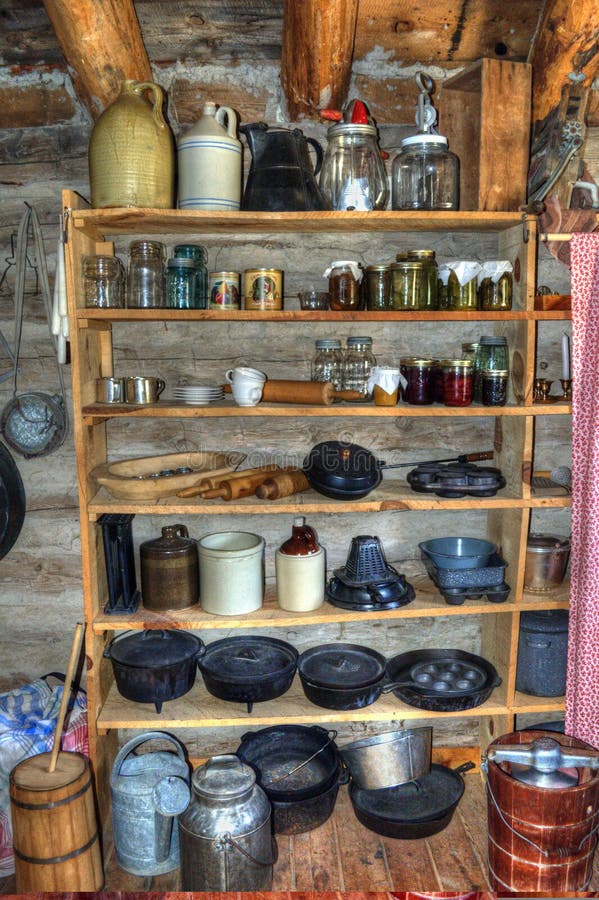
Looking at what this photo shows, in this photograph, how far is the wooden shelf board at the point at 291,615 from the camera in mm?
2209

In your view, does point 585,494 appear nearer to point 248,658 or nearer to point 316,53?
point 248,658

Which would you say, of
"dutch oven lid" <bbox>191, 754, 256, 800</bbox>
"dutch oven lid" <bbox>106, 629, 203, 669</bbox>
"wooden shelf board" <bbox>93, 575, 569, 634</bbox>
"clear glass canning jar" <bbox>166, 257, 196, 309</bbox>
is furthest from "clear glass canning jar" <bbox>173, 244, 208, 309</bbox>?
"dutch oven lid" <bbox>191, 754, 256, 800</bbox>

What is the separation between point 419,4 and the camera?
2.16m

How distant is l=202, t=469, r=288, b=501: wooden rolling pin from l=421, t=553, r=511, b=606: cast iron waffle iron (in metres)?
0.66

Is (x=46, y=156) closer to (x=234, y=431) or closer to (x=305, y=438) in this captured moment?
(x=234, y=431)

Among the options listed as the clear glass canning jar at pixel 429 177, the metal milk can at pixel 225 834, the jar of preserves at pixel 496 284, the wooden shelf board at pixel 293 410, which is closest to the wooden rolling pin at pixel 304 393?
the wooden shelf board at pixel 293 410

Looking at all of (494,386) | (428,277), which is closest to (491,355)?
(494,386)

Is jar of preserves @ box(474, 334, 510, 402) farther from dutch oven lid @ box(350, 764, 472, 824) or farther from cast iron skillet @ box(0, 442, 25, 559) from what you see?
cast iron skillet @ box(0, 442, 25, 559)

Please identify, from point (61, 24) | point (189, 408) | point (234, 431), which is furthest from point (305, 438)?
point (61, 24)

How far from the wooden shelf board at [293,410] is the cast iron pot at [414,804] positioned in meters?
1.22

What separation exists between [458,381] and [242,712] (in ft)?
4.11

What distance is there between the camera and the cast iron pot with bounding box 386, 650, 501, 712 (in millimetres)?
2270

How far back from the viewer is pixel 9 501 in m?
2.48

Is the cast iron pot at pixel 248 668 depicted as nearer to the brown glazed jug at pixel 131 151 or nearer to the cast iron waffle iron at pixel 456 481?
the cast iron waffle iron at pixel 456 481
